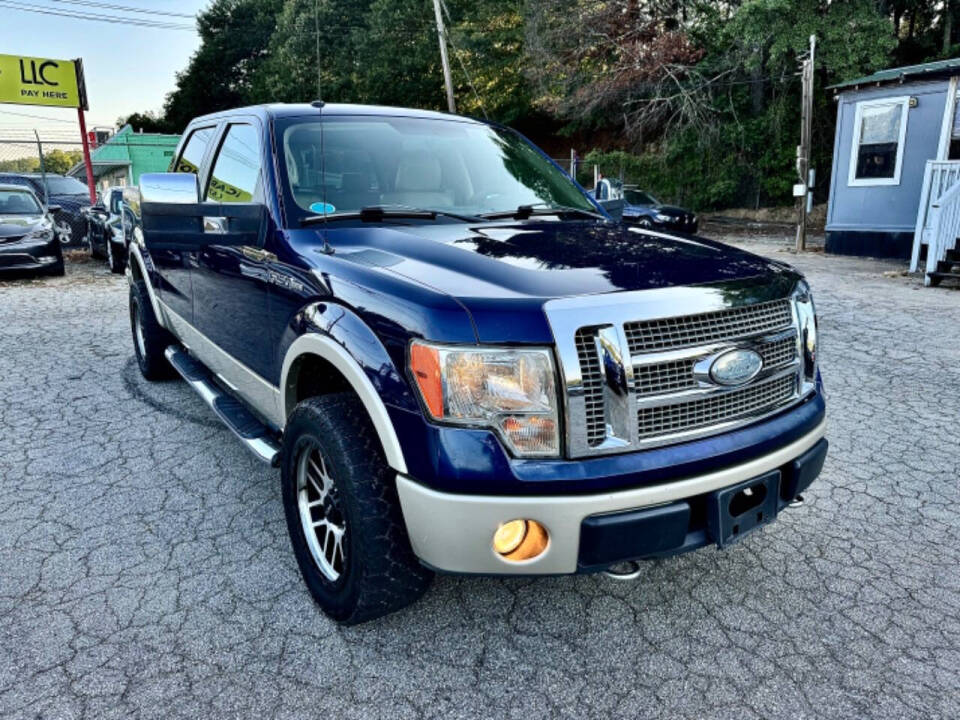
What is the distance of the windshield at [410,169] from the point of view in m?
3.02

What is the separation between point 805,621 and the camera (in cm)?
248

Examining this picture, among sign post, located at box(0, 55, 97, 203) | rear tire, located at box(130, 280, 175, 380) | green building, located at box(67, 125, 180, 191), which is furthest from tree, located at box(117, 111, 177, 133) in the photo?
rear tire, located at box(130, 280, 175, 380)

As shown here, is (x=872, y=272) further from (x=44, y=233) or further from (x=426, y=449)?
(x=44, y=233)

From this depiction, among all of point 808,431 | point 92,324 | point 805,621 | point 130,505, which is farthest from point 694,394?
point 92,324

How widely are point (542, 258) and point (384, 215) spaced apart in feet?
2.93

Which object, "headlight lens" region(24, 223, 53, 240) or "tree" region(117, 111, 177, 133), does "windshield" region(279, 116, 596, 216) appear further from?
"tree" region(117, 111, 177, 133)

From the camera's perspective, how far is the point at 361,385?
2.14 meters

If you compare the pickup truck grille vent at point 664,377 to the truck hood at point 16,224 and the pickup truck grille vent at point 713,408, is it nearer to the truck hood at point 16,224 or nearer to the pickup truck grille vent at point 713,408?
the pickup truck grille vent at point 713,408

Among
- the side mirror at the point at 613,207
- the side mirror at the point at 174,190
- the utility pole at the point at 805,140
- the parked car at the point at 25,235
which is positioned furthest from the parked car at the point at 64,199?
the utility pole at the point at 805,140

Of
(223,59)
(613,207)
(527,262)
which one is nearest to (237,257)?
(527,262)

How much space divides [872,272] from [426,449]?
39.7 ft

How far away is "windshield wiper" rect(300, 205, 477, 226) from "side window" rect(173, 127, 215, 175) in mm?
A: 1454

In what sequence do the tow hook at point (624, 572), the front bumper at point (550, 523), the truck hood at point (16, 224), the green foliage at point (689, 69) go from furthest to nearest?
the green foliage at point (689, 69) → the truck hood at point (16, 224) → the tow hook at point (624, 572) → the front bumper at point (550, 523)

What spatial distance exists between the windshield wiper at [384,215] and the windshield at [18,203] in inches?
421
